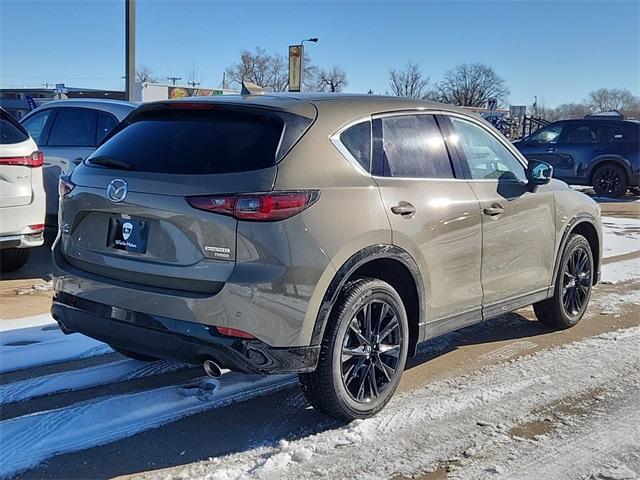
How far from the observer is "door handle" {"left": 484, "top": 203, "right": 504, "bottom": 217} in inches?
177

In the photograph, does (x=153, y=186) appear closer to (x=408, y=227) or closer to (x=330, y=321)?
(x=330, y=321)

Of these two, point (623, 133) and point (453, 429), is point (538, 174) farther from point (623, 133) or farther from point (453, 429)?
point (623, 133)

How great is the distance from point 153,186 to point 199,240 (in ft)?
1.30

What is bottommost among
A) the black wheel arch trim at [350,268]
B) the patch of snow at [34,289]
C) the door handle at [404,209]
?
the patch of snow at [34,289]

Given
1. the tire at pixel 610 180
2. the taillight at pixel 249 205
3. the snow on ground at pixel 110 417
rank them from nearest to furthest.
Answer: the taillight at pixel 249 205, the snow on ground at pixel 110 417, the tire at pixel 610 180

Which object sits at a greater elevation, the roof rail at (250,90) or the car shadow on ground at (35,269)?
the roof rail at (250,90)

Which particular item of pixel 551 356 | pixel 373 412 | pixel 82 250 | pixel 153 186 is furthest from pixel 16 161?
pixel 551 356

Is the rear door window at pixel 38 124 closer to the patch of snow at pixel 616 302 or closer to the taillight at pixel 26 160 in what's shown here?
the taillight at pixel 26 160

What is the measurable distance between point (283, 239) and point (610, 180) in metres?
15.3

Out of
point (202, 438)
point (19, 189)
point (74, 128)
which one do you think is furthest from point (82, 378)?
point (74, 128)

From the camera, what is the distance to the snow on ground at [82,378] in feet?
13.2

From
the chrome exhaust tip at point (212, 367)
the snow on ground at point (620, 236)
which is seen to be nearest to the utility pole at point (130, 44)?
the snow on ground at point (620, 236)

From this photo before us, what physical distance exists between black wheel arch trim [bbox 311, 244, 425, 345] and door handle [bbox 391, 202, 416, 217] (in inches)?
8.1

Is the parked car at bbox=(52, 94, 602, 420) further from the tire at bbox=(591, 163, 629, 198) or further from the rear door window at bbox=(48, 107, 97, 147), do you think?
the tire at bbox=(591, 163, 629, 198)
